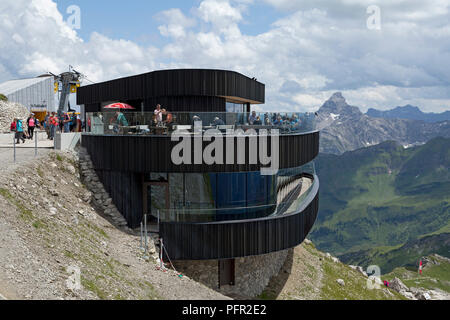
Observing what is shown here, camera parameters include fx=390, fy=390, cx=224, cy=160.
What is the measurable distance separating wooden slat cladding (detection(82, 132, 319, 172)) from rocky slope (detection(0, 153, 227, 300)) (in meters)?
1.52

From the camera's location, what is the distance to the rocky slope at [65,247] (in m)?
11.6

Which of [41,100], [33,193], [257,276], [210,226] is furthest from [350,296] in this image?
[41,100]

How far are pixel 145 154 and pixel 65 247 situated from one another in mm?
6564

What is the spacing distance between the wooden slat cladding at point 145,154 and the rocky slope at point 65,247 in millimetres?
1521

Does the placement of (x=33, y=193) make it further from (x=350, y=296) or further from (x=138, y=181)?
(x=350, y=296)

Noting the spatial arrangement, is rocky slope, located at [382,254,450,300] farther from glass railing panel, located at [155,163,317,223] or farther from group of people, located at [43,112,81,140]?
group of people, located at [43,112,81,140]

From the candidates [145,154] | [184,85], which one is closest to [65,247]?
[145,154]

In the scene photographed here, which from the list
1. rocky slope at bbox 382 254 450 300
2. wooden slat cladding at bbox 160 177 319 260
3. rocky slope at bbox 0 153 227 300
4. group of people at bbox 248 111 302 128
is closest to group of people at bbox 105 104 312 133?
group of people at bbox 248 111 302 128

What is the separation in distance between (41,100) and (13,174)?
64688 millimetres

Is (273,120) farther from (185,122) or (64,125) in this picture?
(64,125)

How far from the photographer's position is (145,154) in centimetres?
1961

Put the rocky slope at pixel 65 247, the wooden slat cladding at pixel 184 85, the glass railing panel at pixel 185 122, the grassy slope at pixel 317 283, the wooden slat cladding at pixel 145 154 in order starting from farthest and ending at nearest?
the wooden slat cladding at pixel 184 85 → the grassy slope at pixel 317 283 → the glass railing panel at pixel 185 122 → the wooden slat cladding at pixel 145 154 → the rocky slope at pixel 65 247

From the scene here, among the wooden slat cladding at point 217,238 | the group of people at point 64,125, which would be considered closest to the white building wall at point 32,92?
the group of people at point 64,125

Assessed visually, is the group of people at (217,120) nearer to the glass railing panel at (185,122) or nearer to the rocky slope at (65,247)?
the glass railing panel at (185,122)
